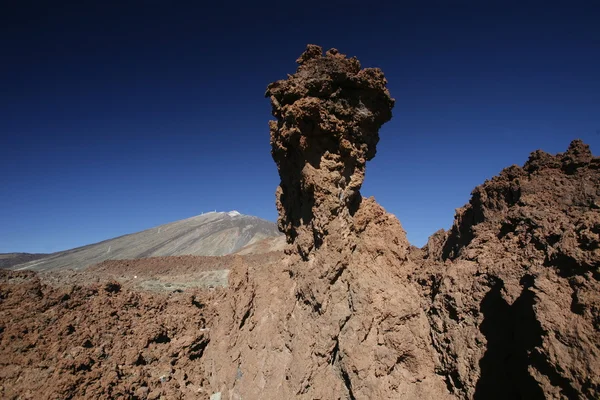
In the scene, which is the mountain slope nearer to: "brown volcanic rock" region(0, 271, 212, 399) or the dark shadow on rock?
"brown volcanic rock" region(0, 271, 212, 399)

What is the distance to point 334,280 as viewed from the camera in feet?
17.8

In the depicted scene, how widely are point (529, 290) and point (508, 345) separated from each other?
3.02 ft

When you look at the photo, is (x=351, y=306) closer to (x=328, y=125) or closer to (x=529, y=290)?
(x=529, y=290)

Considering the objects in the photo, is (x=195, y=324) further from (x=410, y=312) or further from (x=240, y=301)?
(x=410, y=312)

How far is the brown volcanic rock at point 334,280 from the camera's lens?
15.9 feet

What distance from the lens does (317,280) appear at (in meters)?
5.48

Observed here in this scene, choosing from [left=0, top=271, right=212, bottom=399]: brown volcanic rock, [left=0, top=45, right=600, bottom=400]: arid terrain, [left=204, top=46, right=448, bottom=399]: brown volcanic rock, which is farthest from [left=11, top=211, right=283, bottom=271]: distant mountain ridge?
[left=204, top=46, right=448, bottom=399]: brown volcanic rock

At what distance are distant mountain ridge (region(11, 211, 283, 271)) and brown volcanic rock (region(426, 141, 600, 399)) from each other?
140 feet

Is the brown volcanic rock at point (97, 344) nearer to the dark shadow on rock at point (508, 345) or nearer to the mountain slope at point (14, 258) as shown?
the dark shadow on rock at point (508, 345)

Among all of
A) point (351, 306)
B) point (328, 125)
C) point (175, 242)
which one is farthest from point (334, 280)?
point (175, 242)

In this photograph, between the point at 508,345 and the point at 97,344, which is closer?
the point at 508,345

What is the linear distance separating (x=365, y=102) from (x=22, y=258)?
79.6 meters

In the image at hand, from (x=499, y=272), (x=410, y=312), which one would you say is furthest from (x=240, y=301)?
(x=499, y=272)

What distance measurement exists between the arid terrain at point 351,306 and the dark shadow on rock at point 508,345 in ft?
0.07
